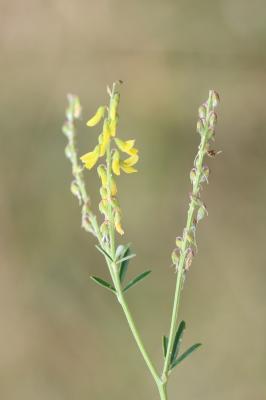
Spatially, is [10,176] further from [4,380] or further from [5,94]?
[4,380]

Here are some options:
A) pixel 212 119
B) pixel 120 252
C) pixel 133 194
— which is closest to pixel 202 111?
pixel 212 119

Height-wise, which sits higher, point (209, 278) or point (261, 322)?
point (209, 278)

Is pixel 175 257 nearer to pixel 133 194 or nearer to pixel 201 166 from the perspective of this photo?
pixel 201 166

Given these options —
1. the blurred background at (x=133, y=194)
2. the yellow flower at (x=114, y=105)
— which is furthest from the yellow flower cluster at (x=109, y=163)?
the blurred background at (x=133, y=194)

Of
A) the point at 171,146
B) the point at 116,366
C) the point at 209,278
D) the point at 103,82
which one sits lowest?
the point at 116,366

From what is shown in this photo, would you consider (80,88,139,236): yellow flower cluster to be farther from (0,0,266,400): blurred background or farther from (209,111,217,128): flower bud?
(0,0,266,400): blurred background

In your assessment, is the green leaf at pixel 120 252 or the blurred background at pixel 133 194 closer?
the green leaf at pixel 120 252

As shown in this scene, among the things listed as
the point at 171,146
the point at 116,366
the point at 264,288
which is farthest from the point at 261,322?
the point at 171,146

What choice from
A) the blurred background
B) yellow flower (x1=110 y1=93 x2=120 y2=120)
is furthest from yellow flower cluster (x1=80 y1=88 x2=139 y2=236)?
the blurred background

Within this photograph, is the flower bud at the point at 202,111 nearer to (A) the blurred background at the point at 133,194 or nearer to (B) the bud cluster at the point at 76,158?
(B) the bud cluster at the point at 76,158
